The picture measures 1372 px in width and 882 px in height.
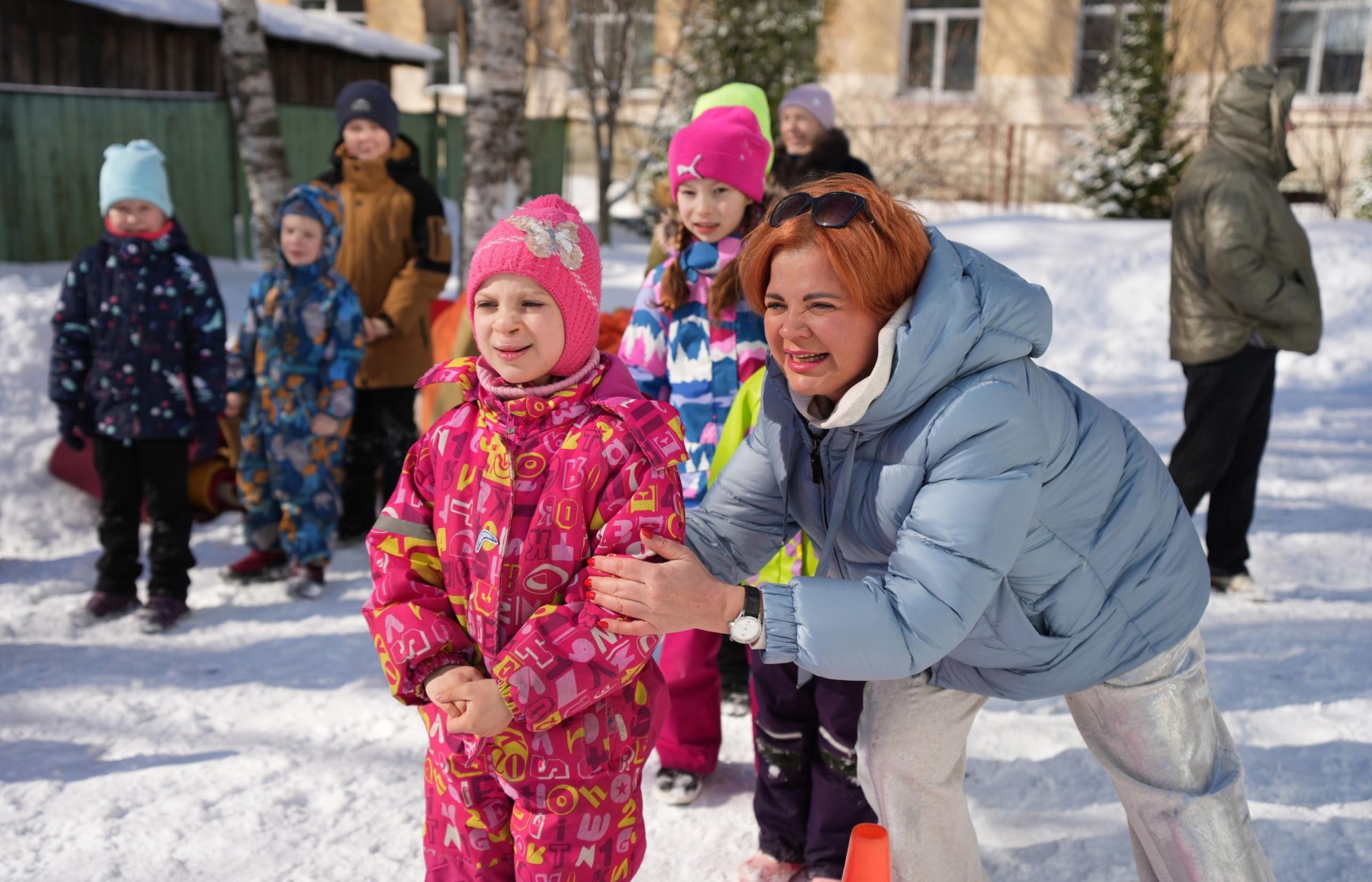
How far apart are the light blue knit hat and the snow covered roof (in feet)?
28.8

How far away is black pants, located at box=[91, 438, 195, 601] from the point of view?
179 inches

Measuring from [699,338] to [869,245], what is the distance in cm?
146

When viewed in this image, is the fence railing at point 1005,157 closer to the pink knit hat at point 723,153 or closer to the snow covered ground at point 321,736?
the snow covered ground at point 321,736

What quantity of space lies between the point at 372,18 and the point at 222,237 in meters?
12.1

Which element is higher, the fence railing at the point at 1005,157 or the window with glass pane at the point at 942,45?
the window with glass pane at the point at 942,45

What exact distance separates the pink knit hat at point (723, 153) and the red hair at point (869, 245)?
137 centimetres

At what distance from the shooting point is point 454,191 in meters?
17.0

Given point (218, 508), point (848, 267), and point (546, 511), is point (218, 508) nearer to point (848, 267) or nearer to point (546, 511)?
point (546, 511)

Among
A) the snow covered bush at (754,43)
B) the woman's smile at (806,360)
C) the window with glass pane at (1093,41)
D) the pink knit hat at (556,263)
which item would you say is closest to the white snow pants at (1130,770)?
the woman's smile at (806,360)

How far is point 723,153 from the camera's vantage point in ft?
10.9

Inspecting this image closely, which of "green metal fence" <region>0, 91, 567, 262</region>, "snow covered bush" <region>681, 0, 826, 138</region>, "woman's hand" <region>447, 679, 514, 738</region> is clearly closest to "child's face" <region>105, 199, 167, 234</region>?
"woman's hand" <region>447, 679, 514, 738</region>

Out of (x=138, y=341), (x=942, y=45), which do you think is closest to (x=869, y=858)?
(x=138, y=341)

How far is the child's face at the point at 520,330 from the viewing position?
2109 mm

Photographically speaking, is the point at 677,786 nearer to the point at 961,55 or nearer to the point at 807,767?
the point at 807,767
